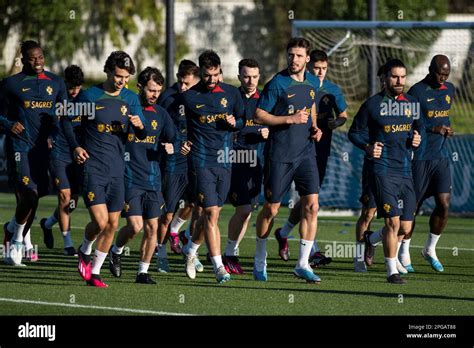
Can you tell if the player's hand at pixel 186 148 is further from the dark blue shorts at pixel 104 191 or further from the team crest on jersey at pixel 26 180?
the team crest on jersey at pixel 26 180

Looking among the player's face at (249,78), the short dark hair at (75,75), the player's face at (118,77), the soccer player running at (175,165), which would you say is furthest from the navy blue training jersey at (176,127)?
the player's face at (118,77)

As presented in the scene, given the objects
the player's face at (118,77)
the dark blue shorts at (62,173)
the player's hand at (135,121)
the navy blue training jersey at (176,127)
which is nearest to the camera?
the player's face at (118,77)

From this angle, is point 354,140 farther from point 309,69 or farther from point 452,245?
point 452,245

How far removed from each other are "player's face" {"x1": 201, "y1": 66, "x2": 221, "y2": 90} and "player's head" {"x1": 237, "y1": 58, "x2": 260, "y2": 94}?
94cm

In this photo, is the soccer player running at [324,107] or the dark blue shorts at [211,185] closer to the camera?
the dark blue shorts at [211,185]

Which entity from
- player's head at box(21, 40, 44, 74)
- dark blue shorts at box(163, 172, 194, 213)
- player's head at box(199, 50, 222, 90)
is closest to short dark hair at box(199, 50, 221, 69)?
player's head at box(199, 50, 222, 90)

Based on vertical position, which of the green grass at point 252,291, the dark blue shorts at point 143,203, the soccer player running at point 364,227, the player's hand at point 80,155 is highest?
the player's hand at point 80,155

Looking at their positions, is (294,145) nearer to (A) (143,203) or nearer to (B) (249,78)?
(B) (249,78)

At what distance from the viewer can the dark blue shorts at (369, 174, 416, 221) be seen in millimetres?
12922

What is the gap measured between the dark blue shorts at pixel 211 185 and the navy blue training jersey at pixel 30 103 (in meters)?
Answer: 2.02

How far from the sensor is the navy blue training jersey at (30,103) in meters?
14.2

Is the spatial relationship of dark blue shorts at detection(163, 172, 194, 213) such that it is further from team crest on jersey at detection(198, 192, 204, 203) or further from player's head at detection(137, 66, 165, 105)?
player's head at detection(137, 66, 165, 105)

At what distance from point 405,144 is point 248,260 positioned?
9.54ft

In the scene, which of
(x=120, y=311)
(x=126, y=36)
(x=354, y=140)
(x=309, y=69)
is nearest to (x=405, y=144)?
(x=354, y=140)
